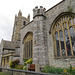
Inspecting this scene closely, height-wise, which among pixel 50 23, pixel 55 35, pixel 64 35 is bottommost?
pixel 64 35

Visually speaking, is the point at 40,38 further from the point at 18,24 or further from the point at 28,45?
the point at 18,24

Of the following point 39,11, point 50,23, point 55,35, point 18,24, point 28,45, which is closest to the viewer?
point 55,35

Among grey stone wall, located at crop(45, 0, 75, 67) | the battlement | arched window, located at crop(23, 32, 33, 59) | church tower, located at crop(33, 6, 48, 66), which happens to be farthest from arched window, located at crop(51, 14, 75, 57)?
arched window, located at crop(23, 32, 33, 59)

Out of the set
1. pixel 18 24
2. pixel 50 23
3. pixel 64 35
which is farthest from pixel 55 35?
pixel 18 24

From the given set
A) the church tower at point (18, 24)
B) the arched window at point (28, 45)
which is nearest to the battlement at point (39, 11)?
the arched window at point (28, 45)

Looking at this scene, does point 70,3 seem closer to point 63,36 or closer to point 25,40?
point 63,36

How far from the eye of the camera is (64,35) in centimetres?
812

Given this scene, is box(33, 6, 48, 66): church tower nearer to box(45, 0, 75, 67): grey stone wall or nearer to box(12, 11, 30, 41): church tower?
box(45, 0, 75, 67): grey stone wall

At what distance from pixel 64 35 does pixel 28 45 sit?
22.2ft

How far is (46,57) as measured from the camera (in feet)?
28.7

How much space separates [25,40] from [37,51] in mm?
5750

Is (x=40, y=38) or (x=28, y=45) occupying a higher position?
(x=40, y=38)

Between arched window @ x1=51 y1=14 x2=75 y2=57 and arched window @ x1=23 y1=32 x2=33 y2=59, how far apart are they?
4.72 metres

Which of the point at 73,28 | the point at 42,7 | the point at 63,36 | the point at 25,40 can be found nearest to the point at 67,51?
the point at 63,36
